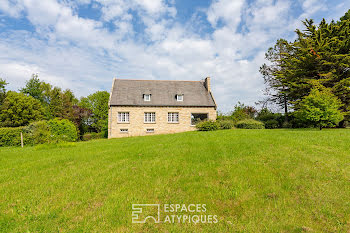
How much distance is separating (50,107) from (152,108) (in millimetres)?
Answer: 27534

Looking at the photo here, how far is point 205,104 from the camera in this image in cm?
2578

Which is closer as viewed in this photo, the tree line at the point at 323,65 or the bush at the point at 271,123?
the tree line at the point at 323,65

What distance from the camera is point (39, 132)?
1811 centimetres

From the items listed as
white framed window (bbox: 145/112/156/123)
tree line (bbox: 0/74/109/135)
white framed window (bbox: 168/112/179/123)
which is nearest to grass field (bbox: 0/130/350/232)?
white framed window (bbox: 145/112/156/123)

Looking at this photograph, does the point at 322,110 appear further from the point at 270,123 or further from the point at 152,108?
the point at 152,108

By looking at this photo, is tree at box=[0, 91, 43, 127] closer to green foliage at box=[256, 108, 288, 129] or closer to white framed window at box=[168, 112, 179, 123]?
white framed window at box=[168, 112, 179, 123]

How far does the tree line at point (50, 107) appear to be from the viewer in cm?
3050

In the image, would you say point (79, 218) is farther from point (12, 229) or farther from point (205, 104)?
point (205, 104)

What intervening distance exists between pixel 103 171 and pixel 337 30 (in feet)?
96.9

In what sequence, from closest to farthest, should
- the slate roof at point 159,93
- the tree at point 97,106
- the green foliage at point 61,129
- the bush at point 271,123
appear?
1. the green foliage at point 61,129
2. the bush at point 271,123
3. the slate roof at point 159,93
4. the tree at point 97,106
